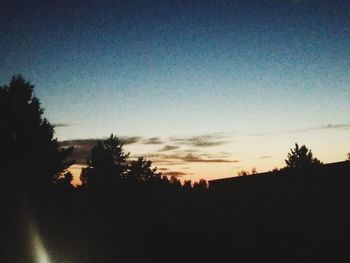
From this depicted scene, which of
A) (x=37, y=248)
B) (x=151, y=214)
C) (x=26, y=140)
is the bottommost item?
(x=37, y=248)

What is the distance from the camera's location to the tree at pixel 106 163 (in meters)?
49.2

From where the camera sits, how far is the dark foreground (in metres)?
14.6

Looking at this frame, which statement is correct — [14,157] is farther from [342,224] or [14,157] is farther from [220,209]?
[342,224]

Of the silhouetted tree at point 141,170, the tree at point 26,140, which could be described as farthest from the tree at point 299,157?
the tree at point 26,140

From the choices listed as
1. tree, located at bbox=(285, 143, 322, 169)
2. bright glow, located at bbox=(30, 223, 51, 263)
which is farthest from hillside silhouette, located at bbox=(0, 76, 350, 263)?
tree, located at bbox=(285, 143, 322, 169)

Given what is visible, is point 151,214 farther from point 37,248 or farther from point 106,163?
point 106,163

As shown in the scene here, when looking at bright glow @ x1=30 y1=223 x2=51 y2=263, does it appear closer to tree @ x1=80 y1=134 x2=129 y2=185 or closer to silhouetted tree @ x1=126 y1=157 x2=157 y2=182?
tree @ x1=80 y1=134 x2=129 y2=185

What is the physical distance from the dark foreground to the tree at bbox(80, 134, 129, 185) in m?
22.9

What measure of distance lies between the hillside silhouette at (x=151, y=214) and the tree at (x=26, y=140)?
3.0 inches

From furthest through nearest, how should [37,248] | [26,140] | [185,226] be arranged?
1. [26,140]
2. [185,226]
3. [37,248]

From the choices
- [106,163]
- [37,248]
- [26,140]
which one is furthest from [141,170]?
[37,248]

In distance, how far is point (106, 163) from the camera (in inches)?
2021

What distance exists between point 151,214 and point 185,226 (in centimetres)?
235

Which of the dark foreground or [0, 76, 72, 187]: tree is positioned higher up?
[0, 76, 72, 187]: tree
